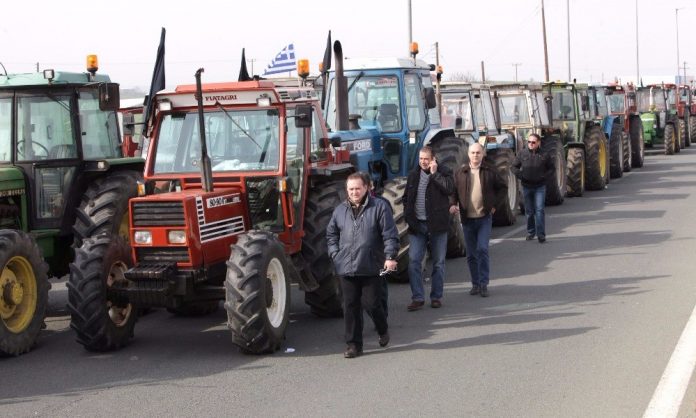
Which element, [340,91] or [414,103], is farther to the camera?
[414,103]

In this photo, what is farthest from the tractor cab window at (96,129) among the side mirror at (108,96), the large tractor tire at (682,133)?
the large tractor tire at (682,133)

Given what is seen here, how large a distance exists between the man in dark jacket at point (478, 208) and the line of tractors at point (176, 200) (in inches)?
32.8

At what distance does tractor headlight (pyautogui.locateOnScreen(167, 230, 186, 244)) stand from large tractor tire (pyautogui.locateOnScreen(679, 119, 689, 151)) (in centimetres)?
3432

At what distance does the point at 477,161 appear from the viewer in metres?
11.8

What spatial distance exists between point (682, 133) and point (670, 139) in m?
4.17

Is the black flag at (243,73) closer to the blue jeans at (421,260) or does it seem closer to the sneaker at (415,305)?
the blue jeans at (421,260)

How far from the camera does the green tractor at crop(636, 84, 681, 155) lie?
37156 millimetres

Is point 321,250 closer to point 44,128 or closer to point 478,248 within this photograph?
point 478,248

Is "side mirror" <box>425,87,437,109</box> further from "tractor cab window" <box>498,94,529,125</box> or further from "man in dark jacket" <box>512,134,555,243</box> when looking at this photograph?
"tractor cab window" <box>498,94,529,125</box>

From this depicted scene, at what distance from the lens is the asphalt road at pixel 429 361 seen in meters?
7.21

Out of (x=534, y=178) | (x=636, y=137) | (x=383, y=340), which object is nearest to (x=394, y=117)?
(x=534, y=178)

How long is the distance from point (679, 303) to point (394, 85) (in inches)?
223

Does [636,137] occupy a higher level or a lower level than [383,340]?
higher

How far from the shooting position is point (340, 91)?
1256cm
